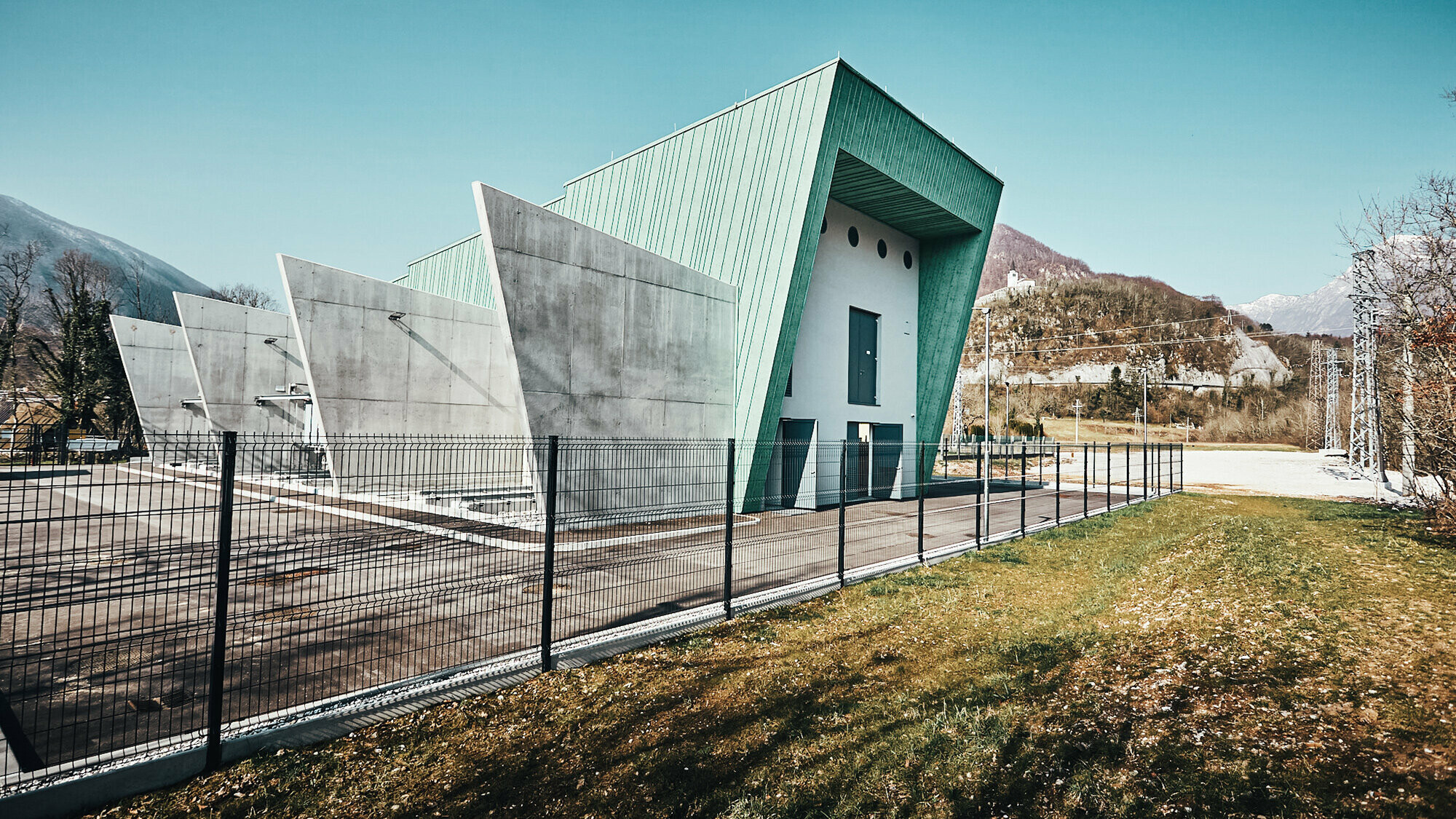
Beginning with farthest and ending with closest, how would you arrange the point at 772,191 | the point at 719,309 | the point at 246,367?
1. the point at 246,367
2. the point at 719,309
3. the point at 772,191

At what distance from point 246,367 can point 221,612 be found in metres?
28.5

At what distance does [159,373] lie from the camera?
30672 mm

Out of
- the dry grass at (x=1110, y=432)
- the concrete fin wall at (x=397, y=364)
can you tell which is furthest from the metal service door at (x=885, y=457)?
the dry grass at (x=1110, y=432)

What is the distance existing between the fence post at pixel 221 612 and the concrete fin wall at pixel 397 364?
43.0 ft

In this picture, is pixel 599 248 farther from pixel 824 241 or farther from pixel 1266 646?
pixel 1266 646

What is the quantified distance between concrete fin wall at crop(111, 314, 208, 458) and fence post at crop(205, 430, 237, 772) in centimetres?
3406

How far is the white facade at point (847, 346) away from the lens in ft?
69.3

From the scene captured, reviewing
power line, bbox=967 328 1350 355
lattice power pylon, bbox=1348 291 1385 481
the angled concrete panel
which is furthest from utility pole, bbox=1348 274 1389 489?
power line, bbox=967 328 1350 355

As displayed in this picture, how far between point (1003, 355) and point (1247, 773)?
13482 centimetres

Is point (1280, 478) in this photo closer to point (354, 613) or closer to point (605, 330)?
point (605, 330)

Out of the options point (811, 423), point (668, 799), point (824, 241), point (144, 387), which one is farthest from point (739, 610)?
point (144, 387)

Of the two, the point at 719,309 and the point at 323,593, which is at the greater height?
the point at 719,309

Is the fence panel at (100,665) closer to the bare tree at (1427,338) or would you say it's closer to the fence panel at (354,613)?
the fence panel at (354,613)

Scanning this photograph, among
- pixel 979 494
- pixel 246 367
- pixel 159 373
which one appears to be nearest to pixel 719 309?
pixel 979 494
